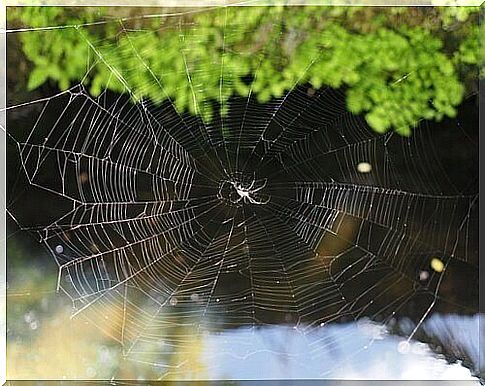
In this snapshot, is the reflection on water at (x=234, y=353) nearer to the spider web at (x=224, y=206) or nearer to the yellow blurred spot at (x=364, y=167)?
the spider web at (x=224, y=206)

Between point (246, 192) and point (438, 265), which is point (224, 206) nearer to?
point (246, 192)

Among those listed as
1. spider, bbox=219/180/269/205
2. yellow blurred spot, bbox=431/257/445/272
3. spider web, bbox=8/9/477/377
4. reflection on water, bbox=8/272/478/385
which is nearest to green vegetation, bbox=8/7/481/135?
spider web, bbox=8/9/477/377

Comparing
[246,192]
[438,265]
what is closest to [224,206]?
[246,192]

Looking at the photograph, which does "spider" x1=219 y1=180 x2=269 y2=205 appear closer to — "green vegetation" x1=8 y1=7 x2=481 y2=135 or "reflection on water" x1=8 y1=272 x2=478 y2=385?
"green vegetation" x1=8 y1=7 x2=481 y2=135

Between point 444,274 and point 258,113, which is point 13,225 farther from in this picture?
point 444,274

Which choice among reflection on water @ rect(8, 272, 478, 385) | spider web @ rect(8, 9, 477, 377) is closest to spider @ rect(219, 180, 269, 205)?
spider web @ rect(8, 9, 477, 377)

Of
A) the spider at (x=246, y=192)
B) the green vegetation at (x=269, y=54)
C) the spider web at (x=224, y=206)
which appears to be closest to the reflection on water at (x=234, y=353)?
the spider web at (x=224, y=206)

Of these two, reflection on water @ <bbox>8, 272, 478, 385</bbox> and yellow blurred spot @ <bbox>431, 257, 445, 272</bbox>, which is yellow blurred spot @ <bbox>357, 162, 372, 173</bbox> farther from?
reflection on water @ <bbox>8, 272, 478, 385</bbox>

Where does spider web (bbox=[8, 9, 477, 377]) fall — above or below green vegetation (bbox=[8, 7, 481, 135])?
below

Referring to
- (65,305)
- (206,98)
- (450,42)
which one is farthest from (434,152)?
(65,305)

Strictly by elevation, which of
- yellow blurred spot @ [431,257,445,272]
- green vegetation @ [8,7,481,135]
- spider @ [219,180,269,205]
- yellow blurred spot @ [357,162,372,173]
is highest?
green vegetation @ [8,7,481,135]
